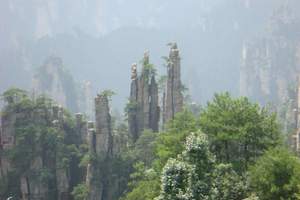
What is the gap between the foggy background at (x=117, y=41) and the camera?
135 metres

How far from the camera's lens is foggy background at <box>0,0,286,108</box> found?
135 metres

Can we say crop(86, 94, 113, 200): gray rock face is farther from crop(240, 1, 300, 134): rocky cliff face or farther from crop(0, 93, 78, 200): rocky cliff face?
crop(240, 1, 300, 134): rocky cliff face

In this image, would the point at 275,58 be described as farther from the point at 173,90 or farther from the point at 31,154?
the point at 31,154

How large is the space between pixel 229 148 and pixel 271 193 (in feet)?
17.7

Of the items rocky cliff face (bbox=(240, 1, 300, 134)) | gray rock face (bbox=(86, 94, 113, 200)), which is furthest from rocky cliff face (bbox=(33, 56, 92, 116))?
gray rock face (bbox=(86, 94, 113, 200))

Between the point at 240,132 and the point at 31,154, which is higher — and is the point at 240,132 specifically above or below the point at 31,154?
above

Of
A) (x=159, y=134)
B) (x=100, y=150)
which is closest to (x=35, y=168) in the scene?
(x=100, y=150)

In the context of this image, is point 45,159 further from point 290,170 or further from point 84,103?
point 84,103

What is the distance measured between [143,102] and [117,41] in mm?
99350

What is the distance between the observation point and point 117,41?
148m

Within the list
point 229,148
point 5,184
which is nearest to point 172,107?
point 5,184

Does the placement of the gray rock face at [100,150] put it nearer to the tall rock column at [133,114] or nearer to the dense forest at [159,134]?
the dense forest at [159,134]

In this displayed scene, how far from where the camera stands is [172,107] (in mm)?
48875

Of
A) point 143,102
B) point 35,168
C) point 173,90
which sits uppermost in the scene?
Answer: point 173,90
